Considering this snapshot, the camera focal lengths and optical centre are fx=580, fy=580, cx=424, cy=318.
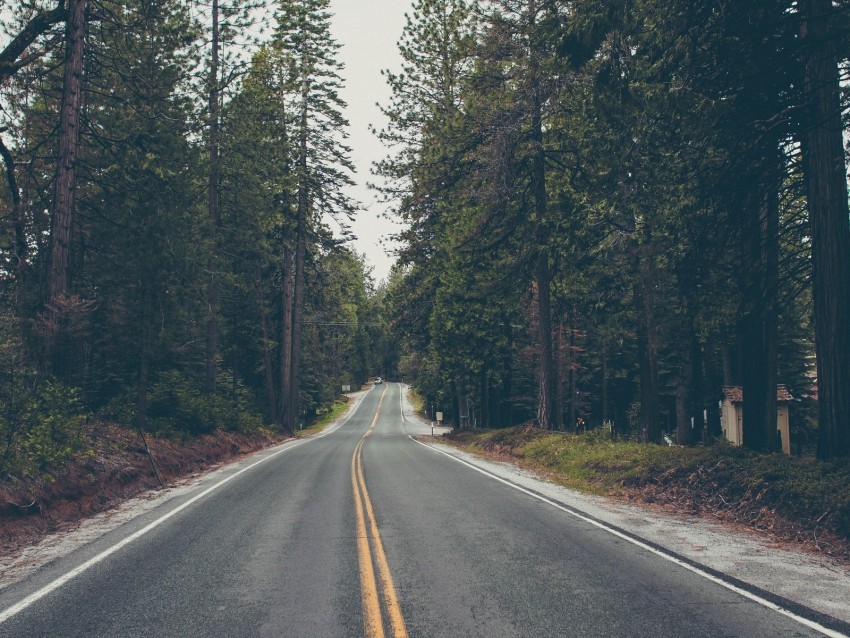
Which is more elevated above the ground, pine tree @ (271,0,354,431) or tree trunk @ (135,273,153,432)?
pine tree @ (271,0,354,431)

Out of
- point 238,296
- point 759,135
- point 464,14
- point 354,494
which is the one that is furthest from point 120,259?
point 238,296

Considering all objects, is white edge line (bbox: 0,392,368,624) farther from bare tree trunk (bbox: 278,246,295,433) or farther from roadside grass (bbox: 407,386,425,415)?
roadside grass (bbox: 407,386,425,415)

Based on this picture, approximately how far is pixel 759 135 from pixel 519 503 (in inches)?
308

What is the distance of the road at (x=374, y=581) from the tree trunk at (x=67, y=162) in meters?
6.29

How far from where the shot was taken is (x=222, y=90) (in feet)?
59.6

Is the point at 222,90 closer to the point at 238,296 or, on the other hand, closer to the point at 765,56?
the point at 765,56

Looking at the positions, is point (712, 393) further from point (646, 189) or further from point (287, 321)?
point (646, 189)

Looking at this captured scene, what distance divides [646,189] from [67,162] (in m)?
13.3

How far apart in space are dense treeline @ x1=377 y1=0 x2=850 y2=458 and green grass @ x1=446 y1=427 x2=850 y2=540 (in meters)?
0.98

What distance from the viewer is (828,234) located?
9.41 meters

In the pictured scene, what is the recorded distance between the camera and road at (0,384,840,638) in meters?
5.04

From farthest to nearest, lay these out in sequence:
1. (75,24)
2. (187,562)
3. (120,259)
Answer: (120,259) → (75,24) → (187,562)

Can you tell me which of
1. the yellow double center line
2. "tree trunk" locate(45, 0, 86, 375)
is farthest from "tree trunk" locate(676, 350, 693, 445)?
"tree trunk" locate(45, 0, 86, 375)

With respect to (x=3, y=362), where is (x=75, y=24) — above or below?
above
